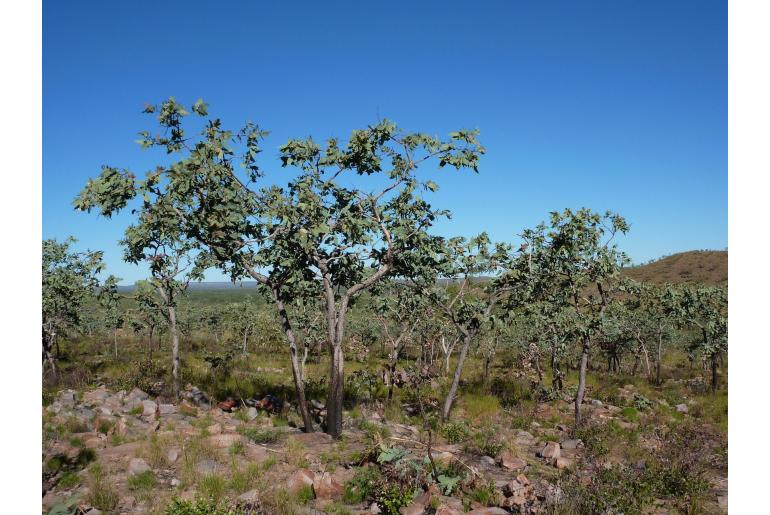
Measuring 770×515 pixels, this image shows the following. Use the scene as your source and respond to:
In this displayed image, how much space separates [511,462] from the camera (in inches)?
407

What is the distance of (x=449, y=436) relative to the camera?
42.2ft

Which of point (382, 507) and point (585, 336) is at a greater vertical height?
point (585, 336)

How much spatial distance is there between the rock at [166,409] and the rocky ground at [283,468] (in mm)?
232

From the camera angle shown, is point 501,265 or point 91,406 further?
point 501,265

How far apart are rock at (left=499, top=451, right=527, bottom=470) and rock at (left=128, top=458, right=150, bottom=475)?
7.49 meters

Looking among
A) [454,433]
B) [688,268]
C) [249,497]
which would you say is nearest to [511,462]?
[454,433]

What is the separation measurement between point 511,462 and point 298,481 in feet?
16.8

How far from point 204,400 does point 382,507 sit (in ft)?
36.6

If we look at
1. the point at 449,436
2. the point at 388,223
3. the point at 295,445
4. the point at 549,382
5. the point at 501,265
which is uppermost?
the point at 388,223

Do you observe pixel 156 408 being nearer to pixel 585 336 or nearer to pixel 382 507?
pixel 382 507

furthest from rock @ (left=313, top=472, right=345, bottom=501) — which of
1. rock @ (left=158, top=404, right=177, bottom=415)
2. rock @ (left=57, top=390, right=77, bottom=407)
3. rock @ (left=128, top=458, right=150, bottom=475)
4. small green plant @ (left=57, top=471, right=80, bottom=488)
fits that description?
rock @ (left=57, top=390, right=77, bottom=407)
